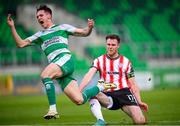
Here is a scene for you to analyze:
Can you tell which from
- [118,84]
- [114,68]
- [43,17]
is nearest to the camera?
[43,17]

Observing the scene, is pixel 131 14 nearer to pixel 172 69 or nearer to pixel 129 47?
pixel 129 47

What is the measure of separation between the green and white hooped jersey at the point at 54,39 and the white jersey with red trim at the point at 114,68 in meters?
0.79

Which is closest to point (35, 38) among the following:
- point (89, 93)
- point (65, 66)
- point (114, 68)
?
point (65, 66)

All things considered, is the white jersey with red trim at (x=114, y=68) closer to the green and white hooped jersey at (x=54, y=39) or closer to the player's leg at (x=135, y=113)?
the player's leg at (x=135, y=113)

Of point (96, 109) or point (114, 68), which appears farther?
point (114, 68)

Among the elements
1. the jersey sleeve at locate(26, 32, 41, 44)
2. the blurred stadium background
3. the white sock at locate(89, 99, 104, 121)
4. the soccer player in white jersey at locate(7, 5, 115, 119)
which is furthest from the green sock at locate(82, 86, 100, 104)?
the blurred stadium background

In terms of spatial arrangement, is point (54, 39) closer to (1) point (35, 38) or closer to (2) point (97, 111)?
(1) point (35, 38)

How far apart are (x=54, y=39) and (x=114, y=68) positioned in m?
1.30

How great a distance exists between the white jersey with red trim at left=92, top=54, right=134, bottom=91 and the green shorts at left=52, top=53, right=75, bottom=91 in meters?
0.70

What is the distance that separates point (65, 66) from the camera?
9.74 m

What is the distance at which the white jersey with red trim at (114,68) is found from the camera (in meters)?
10.4

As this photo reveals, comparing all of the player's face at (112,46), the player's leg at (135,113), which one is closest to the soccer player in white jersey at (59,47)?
the player's face at (112,46)

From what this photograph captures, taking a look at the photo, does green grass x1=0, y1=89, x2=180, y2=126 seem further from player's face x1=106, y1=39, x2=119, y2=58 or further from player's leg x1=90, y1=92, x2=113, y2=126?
player's face x1=106, y1=39, x2=119, y2=58

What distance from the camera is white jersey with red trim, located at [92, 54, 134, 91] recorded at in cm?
1042
